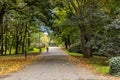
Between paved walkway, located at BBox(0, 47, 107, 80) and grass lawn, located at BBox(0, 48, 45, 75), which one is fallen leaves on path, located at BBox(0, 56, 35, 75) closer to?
grass lawn, located at BBox(0, 48, 45, 75)

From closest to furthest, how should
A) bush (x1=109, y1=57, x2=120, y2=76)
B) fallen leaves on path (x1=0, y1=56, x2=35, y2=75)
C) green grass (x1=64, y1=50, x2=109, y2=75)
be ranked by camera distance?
bush (x1=109, y1=57, x2=120, y2=76) < green grass (x1=64, y1=50, x2=109, y2=75) < fallen leaves on path (x1=0, y1=56, x2=35, y2=75)

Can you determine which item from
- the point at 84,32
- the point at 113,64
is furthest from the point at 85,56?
the point at 113,64

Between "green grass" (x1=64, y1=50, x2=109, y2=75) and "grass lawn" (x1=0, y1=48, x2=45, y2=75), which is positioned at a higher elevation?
"grass lawn" (x1=0, y1=48, x2=45, y2=75)

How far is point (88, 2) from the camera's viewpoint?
33.2 m

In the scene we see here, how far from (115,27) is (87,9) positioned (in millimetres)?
7704

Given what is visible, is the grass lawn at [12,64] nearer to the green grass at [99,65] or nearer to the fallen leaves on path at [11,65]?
the fallen leaves on path at [11,65]

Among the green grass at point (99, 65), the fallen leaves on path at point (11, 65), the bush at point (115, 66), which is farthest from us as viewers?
the fallen leaves on path at point (11, 65)

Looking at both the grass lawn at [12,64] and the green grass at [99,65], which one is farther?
the grass lawn at [12,64]

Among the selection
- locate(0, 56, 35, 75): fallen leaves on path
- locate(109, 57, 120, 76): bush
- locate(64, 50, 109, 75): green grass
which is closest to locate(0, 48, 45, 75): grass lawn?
locate(0, 56, 35, 75): fallen leaves on path

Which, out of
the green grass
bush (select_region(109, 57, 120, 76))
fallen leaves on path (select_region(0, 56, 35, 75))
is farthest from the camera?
fallen leaves on path (select_region(0, 56, 35, 75))

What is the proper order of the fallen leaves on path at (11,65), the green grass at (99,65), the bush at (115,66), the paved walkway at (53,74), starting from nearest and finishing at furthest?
the paved walkway at (53,74), the bush at (115,66), the green grass at (99,65), the fallen leaves on path at (11,65)

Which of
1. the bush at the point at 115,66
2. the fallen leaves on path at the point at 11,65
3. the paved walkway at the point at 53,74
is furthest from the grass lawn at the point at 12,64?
the bush at the point at 115,66

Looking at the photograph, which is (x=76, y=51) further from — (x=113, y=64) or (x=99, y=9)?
(x=113, y=64)

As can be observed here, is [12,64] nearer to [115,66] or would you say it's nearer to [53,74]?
[53,74]
